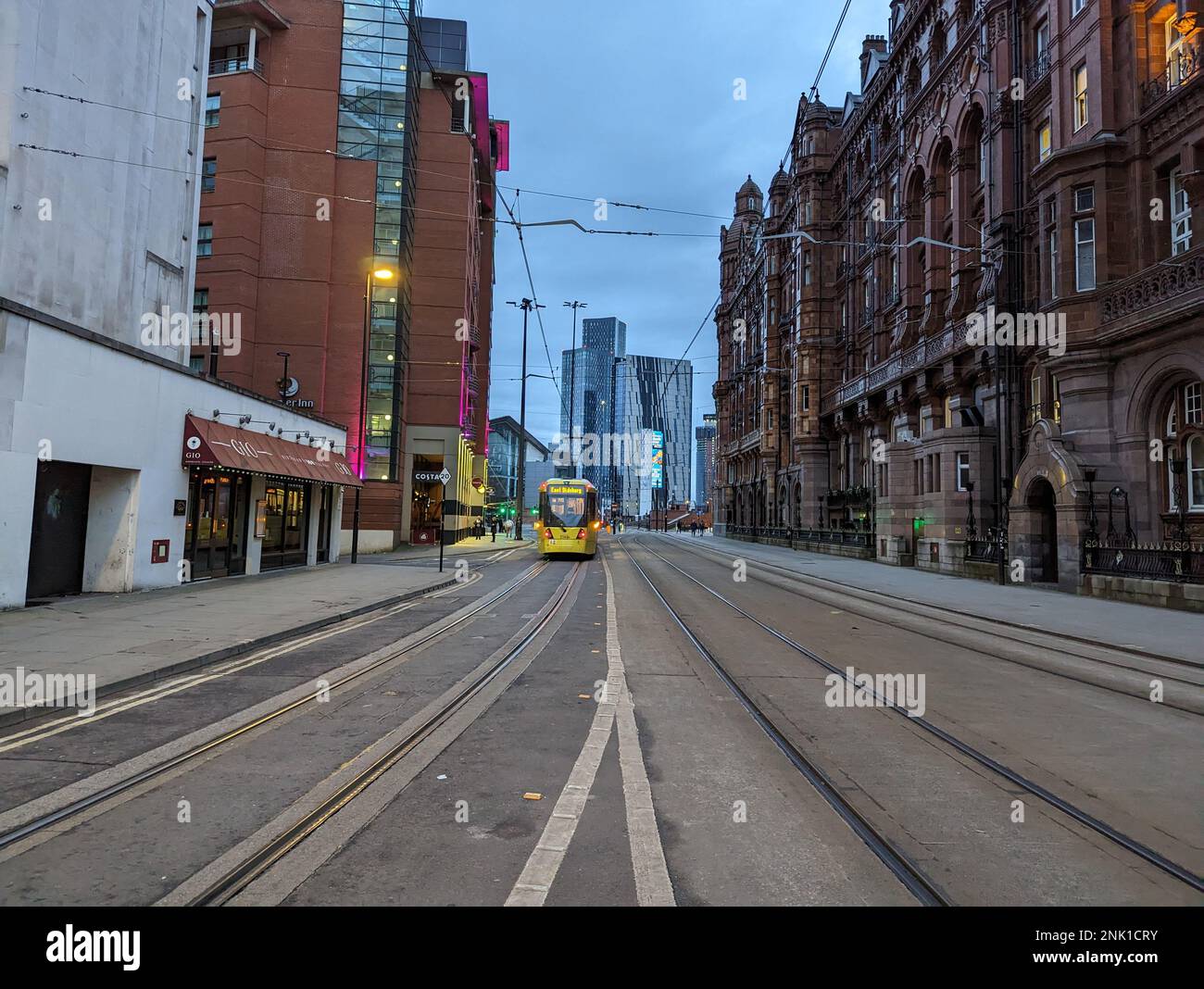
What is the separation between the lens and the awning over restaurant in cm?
1700

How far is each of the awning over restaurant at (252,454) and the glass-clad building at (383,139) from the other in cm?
1313

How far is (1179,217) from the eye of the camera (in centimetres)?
1981

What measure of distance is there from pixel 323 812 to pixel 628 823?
6.17 feet

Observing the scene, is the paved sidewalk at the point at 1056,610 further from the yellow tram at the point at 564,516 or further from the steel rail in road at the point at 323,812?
the steel rail in road at the point at 323,812

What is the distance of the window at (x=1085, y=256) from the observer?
69.7 feet

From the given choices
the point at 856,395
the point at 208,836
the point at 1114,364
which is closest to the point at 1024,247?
the point at 1114,364

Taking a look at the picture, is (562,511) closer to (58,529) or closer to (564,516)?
(564,516)

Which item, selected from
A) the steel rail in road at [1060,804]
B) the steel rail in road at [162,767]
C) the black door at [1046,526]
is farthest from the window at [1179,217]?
the steel rail in road at [162,767]

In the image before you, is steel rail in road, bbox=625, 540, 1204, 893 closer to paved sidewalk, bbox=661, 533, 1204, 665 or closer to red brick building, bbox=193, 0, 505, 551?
paved sidewalk, bbox=661, 533, 1204, 665

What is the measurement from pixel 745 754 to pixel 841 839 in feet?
5.24

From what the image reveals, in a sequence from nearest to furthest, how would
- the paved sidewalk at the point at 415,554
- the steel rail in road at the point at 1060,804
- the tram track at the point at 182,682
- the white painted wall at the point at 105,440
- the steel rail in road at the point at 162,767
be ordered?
the steel rail in road at the point at 1060,804 < the steel rail in road at the point at 162,767 < the tram track at the point at 182,682 < the white painted wall at the point at 105,440 < the paved sidewalk at the point at 415,554

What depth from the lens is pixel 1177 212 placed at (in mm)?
19922

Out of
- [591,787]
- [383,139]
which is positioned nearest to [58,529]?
[591,787]
